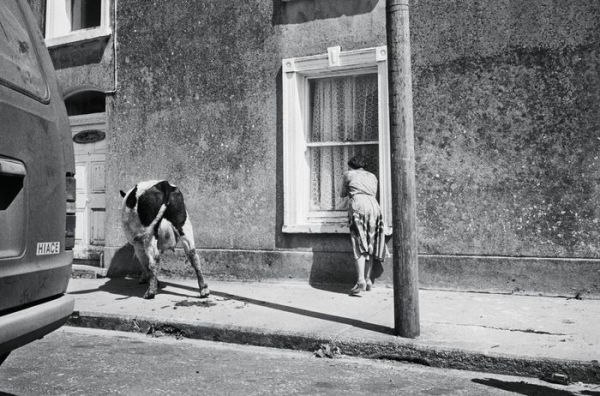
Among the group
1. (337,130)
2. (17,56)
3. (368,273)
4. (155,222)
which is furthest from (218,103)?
(17,56)

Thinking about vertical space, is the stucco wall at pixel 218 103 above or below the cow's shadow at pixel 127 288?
above

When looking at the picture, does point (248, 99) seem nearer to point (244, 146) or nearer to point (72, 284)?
point (244, 146)

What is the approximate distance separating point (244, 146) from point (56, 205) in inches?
227

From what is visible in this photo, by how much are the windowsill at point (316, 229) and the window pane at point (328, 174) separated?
0.43 meters

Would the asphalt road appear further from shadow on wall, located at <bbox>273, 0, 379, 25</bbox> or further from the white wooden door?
shadow on wall, located at <bbox>273, 0, 379, 25</bbox>

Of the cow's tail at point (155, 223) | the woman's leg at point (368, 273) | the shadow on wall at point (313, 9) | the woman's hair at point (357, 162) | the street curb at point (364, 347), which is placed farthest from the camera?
the shadow on wall at point (313, 9)

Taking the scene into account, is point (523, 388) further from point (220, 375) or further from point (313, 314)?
point (313, 314)

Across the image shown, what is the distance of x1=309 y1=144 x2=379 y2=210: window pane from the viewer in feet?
29.2

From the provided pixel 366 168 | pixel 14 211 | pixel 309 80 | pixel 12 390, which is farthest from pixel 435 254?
pixel 14 211

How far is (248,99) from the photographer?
9.16 meters

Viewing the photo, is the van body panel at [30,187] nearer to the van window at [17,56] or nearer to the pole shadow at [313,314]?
the van window at [17,56]

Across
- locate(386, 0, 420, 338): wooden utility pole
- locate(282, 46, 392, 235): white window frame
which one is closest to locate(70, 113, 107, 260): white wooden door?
locate(282, 46, 392, 235): white window frame

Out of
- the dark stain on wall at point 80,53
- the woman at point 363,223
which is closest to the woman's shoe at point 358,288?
the woman at point 363,223

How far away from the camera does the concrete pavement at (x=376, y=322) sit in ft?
16.6
